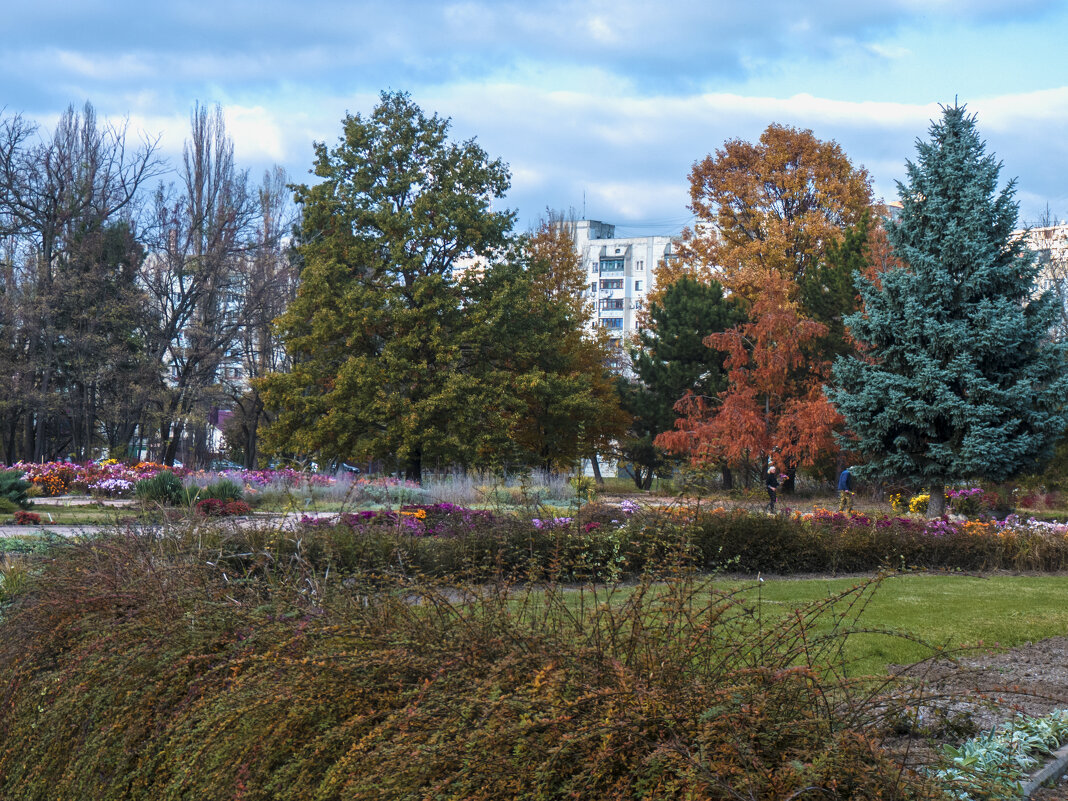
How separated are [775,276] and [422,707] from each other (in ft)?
96.6

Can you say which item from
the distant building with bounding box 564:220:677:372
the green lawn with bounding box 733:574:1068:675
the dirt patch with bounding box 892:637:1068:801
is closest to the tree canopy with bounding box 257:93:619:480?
the green lawn with bounding box 733:574:1068:675

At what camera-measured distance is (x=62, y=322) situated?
113ft

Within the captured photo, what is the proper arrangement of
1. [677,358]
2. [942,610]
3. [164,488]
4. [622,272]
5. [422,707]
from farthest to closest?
[622,272]
[677,358]
[164,488]
[942,610]
[422,707]

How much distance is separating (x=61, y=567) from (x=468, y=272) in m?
25.5

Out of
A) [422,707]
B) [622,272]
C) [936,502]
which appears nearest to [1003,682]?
[422,707]

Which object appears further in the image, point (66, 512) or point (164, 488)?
point (164, 488)

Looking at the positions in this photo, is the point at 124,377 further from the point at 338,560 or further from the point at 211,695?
the point at 211,695

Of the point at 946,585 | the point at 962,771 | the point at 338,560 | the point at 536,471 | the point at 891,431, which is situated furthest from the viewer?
the point at 536,471

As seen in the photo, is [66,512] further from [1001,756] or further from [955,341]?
[955,341]

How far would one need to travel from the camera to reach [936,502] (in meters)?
18.8

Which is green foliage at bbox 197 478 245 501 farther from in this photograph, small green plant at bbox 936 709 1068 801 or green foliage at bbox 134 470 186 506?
small green plant at bbox 936 709 1068 801

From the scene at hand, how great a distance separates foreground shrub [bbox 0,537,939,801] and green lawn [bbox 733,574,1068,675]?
100 inches

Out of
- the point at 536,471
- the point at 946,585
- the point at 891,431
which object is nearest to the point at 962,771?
the point at 946,585

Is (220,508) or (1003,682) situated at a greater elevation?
(220,508)
